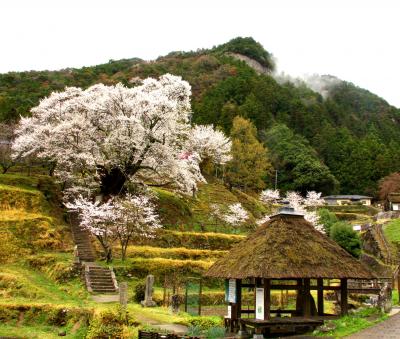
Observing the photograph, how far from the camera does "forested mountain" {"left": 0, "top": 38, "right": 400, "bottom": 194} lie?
73812 mm

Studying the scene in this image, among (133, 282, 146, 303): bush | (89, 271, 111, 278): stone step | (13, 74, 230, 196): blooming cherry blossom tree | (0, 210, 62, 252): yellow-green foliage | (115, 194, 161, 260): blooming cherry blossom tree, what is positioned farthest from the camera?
(13, 74, 230, 196): blooming cherry blossom tree

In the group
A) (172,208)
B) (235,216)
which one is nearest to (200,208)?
(235,216)

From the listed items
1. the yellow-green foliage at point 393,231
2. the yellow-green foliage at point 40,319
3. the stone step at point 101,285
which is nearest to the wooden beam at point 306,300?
the yellow-green foliage at point 40,319

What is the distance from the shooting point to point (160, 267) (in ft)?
87.9

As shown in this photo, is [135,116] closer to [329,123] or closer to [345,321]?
[345,321]

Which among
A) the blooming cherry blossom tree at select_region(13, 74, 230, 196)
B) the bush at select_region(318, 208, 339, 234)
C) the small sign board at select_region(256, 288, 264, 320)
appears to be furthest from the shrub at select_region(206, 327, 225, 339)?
the bush at select_region(318, 208, 339, 234)

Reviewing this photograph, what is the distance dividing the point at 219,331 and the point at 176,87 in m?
22.7

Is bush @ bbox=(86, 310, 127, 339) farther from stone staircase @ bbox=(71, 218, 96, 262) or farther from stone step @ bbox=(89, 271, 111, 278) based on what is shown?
stone staircase @ bbox=(71, 218, 96, 262)

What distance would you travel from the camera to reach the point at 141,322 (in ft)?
54.7

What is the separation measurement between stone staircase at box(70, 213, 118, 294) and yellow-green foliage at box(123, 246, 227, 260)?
2.39m

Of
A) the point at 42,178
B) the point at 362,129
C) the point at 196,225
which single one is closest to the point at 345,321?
the point at 196,225

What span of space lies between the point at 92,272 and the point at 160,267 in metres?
3.95

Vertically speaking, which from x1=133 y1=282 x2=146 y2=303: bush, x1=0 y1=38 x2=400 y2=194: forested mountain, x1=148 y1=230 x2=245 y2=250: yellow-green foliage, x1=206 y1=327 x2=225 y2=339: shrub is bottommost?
x1=206 y1=327 x2=225 y2=339: shrub

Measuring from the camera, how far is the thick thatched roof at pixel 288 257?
49.4ft
